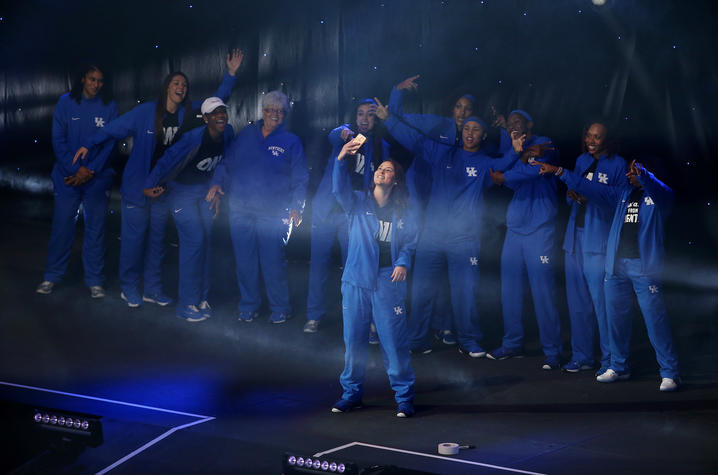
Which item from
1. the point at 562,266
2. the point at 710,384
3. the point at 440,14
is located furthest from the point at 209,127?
the point at 710,384

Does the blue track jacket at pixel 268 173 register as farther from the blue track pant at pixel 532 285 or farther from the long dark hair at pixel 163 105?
→ the blue track pant at pixel 532 285

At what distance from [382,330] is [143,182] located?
3.04 meters

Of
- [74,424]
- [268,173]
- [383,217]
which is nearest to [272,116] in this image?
[268,173]

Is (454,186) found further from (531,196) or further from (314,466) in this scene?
(314,466)

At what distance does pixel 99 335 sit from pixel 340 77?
2911mm

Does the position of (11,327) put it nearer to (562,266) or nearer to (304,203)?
(304,203)

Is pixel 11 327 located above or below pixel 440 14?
below

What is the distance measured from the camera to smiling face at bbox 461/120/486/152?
663 cm

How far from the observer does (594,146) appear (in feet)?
20.0

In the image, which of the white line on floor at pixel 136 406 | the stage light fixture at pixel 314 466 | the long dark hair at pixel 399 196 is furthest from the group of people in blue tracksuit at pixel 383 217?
the stage light fixture at pixel 314 466

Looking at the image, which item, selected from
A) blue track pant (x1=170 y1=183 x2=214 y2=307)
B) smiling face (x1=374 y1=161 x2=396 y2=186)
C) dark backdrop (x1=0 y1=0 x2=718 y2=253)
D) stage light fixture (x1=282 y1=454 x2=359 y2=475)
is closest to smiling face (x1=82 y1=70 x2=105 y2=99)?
dark backdrop (x1=0 y1=0 x2=718 y2=253)

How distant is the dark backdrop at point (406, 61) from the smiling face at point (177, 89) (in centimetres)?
26

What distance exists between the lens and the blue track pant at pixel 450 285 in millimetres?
6605

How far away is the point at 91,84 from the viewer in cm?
752
